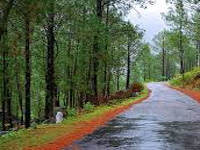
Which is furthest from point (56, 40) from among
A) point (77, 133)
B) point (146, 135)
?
point (146, 135)

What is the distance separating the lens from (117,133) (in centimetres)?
1645

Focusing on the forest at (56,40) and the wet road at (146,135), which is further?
the forest at (56,40)

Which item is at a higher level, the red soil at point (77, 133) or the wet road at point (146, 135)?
the wet road at point (146, 135)

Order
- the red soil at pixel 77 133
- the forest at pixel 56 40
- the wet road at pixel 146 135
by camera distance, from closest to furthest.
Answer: the wet road at pixel 146 135, the red soil at pixel 77 133, the forest at pixel 56 40

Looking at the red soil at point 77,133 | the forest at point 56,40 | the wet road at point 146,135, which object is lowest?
the red soil at point 77,133

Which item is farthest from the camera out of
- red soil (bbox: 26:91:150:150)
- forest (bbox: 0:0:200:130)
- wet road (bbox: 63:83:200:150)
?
forest (bbox: 0:0:200:130)

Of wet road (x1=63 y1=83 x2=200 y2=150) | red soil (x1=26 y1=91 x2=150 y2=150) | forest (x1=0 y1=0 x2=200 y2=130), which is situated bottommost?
red soil (x1=26 y1=91 x2=150 y2=150)

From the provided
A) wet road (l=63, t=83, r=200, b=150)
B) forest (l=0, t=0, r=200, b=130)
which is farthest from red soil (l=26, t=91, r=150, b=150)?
forest (l=0, t=0, r=200, b=130)

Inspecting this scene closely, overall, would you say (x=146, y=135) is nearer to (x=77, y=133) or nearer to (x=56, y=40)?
(x=77, y=133)

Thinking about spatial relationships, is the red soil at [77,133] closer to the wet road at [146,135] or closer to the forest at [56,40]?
the wet road at [146,135]

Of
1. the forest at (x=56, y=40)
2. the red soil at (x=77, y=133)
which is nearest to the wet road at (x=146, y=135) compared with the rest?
the red soil at (x=77, y=133)

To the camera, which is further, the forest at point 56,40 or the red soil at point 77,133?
the forest at point 56,40

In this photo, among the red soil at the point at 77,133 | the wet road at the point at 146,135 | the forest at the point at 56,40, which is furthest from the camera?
the forest at the point at 56,40

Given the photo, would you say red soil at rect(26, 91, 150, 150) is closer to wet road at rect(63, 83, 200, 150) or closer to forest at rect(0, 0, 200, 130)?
wet road at rect(63, 83, 200, 150)
